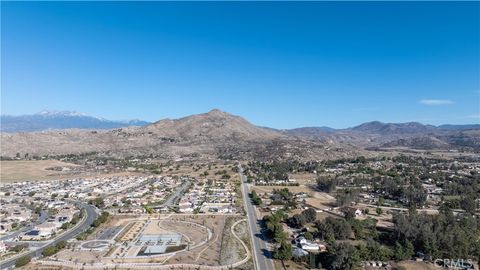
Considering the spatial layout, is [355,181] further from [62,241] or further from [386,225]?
[62,241]

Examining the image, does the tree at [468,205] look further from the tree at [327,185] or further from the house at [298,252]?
the house at [298,252]

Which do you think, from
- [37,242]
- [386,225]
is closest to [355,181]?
[386,225]

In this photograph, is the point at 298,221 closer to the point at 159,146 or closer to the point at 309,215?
the point at 309,215

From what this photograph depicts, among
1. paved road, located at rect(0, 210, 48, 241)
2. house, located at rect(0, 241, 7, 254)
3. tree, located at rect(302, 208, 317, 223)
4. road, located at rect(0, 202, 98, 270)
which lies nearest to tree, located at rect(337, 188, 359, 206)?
tree, located at rect(302, 208, 317, 223)

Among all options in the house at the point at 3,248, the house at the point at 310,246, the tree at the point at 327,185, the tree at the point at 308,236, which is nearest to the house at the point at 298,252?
the house at the point at 310,246

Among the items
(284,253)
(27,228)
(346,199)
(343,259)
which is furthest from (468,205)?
(27,228)

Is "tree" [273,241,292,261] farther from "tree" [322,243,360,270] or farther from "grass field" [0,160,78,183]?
"grass field" [0,160,78,183]

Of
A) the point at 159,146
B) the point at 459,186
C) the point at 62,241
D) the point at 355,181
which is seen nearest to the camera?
the point at 62,241

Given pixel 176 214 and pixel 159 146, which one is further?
pixel 159 146
